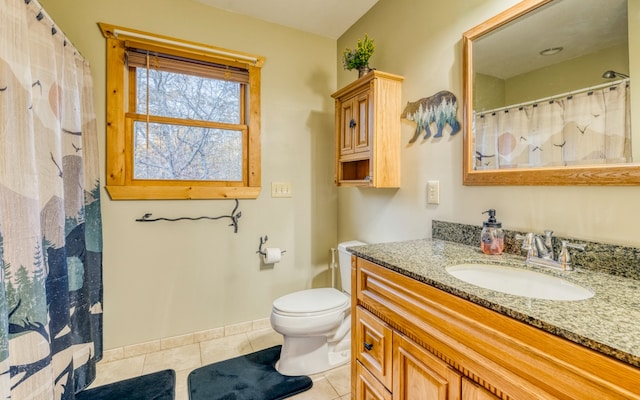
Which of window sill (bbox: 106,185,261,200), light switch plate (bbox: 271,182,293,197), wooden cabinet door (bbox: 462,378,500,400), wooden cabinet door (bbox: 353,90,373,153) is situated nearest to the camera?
wooden cabinet door (bbox: 462,378,500,400)

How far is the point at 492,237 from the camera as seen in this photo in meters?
1.19

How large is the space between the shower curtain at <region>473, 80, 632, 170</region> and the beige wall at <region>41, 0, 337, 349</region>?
1.38 meters

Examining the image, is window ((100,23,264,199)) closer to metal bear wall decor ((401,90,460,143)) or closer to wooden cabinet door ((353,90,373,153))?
wooden cabinet door ((353,90,373,153))

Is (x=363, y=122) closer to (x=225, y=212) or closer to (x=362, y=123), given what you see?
(x=362, y=123)

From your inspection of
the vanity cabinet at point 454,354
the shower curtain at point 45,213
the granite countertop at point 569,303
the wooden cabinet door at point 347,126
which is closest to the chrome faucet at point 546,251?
the granite countertop at point 569,303

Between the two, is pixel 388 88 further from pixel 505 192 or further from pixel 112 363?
pixel 112 363

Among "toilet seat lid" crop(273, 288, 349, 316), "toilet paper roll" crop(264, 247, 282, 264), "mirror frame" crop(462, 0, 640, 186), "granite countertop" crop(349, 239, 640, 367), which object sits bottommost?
"toilet seat lid" crop(273, 288, 349, 316)

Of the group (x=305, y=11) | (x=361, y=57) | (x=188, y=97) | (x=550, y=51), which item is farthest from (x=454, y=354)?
(x=305, y=11)

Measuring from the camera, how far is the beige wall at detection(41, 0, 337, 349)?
1.88m

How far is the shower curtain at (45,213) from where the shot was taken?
944mm

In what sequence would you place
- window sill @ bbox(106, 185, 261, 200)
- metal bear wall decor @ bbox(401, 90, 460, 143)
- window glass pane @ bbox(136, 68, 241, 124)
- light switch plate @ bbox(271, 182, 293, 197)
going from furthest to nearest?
light switch plate @ bbox(271, 182, 293, 197) < window glass pane @ bbox(136, 68, 241, 124) < window sill @ bbox(106, 185, 261, 200) < metal bear wall decor @ bbox(401, 90, 460, 143)

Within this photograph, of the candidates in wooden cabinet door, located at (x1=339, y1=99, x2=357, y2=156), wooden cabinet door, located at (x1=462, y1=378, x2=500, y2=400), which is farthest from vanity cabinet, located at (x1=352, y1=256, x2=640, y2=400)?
wooden cabinet door, located at (x1=339, y1=99, x2=357, y2=156)

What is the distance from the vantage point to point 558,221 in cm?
109

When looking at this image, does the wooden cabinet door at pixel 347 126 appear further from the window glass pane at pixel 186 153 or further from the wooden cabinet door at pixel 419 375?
the wooden cabinet door at pixel 419 375
